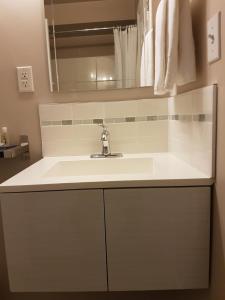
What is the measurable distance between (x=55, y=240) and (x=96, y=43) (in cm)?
91

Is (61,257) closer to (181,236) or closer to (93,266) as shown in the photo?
(93,266)

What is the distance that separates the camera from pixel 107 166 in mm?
1091

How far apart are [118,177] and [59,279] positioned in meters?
0.40

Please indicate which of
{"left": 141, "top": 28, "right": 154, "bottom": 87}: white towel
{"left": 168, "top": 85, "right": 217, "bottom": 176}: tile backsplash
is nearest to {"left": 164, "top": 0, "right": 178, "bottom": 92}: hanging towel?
{"left": 168, "top": 85, "right": 217, "bottom": 176}: tile backsplash

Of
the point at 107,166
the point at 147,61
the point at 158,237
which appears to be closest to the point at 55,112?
the point at 107,166

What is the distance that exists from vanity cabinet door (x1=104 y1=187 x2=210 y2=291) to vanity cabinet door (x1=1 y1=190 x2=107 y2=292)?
0.15ft

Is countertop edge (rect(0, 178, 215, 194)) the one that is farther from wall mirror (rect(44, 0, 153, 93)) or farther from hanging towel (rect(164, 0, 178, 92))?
wall mirror (rect(44, 0, 153, 93))

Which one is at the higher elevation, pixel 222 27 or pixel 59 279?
pixel 222 27

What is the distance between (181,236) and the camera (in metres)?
0.73

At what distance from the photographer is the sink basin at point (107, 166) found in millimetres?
1086

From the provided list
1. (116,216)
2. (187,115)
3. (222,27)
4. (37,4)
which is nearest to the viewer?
(222,27)

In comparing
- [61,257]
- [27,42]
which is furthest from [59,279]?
[27,42]

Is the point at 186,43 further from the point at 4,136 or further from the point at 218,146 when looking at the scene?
the point at 4,136

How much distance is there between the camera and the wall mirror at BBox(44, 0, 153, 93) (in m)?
1.12
